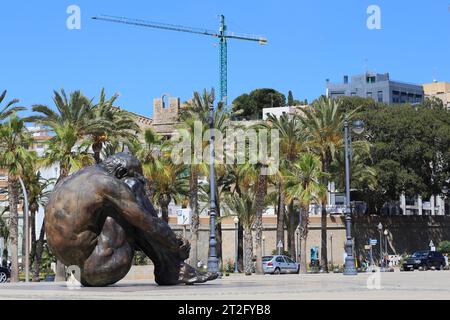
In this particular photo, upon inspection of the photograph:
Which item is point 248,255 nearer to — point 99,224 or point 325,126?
point 325,126

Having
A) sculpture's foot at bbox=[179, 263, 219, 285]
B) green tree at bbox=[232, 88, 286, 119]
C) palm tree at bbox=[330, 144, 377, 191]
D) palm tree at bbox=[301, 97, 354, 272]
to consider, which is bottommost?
sculpture's foot at bbox=[179, 263, 219, 285]

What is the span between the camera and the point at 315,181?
4800cm

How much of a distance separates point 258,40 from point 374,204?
7839 cm

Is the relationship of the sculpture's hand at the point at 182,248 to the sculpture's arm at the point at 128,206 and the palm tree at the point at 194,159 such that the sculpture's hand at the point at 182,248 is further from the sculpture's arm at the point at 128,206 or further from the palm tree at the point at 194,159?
the palm tree at the point at 194,159

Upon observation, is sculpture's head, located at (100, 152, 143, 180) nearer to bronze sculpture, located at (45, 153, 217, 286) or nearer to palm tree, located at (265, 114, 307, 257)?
bronze sculpture, located at (45, 153, 217, 286)

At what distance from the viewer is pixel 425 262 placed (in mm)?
51031

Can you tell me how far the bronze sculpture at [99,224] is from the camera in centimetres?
1750

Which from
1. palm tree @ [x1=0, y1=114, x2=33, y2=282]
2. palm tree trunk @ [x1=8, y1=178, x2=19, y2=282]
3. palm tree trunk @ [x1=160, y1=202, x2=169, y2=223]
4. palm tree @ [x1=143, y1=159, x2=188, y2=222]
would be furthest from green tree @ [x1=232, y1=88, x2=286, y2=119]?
palm tree @ [x1=0, y1=114, x2=33, y2=282]

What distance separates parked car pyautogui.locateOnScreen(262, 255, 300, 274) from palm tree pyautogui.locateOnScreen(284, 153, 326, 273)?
117 centimetres

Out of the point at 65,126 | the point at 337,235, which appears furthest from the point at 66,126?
the point at 337,235

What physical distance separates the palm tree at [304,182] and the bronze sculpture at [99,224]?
93.9 ft

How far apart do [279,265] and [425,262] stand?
9.10 meters

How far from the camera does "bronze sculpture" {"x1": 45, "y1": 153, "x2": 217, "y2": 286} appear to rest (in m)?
17.5

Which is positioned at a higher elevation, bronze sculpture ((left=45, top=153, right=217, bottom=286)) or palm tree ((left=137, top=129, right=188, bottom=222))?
palm tree ((left=137, top=129, right=188, bottom=222))
